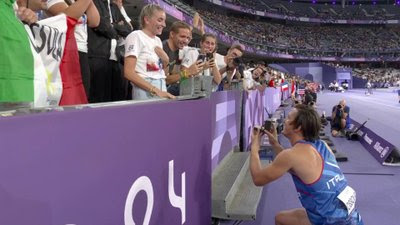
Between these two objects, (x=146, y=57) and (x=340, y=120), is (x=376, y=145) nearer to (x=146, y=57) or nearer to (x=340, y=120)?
(x=340, y=120)

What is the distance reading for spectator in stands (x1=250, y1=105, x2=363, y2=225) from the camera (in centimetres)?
262

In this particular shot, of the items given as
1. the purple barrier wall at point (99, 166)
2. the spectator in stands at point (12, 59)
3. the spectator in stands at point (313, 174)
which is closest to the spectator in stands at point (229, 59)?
the spectator in stands at point (313, 174)

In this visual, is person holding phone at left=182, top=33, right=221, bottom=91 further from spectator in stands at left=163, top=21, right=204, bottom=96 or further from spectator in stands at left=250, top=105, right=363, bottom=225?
spectator in stands at left=250, top=105, right=363, bottom=225

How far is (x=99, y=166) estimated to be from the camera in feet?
3.83

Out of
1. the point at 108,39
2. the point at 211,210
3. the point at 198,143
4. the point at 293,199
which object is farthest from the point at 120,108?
the point at 293,199

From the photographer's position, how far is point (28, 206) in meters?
0.83

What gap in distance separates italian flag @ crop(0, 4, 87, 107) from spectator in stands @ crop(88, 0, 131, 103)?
758 millimetres

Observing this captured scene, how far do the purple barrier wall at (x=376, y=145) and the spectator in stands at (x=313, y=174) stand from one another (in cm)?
457

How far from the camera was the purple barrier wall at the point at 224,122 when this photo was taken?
3.64 m

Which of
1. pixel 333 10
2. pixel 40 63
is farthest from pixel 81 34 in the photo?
pixel 333 10

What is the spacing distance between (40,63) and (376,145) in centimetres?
717

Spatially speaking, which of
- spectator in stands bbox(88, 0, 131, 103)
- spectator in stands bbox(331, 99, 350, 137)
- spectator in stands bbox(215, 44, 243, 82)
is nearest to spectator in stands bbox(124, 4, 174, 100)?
spectator in stands bbox(88, 0, 131, 103)

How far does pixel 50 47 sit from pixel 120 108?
35.3 inches

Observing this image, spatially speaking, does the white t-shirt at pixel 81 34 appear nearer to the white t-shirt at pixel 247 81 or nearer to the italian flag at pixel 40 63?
the italian flag at pixel 40 63
